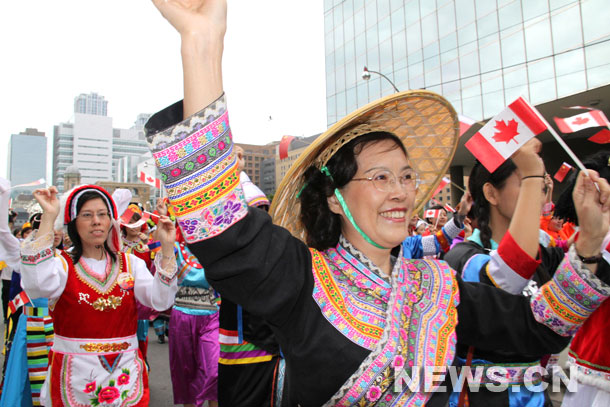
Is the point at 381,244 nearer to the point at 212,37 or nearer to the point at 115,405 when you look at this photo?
the point at 212,37

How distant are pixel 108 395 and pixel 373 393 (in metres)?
2.21

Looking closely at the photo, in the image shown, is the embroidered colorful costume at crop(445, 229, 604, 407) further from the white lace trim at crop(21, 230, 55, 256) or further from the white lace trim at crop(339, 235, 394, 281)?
the white lace trim at crop(21, 230, 55, 256)

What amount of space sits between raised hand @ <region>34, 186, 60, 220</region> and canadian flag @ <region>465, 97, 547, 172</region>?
250 cm

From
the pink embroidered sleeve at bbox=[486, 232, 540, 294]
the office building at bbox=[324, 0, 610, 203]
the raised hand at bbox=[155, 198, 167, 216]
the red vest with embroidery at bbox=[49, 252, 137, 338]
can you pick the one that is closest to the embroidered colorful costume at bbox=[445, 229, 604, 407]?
the pink embroidered sleeve at bbox=[486, 232, 540, 294]

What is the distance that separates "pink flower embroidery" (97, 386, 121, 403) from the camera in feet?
9.47

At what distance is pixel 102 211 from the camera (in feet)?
11.1

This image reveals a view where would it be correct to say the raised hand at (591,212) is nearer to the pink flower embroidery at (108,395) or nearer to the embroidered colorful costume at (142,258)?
the pink flower embroidery at (108,395)

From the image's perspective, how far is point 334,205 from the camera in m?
1.80

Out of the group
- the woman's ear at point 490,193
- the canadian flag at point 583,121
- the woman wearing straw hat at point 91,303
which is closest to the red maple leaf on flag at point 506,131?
the canadian flag at point 583,121

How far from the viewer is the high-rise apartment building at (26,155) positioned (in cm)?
15612

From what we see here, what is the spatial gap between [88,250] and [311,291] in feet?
8.06

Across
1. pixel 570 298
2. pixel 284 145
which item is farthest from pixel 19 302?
pixel 570 298

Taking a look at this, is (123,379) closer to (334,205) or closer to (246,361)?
(246,361)

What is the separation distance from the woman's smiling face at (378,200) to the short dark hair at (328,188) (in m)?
0.02
